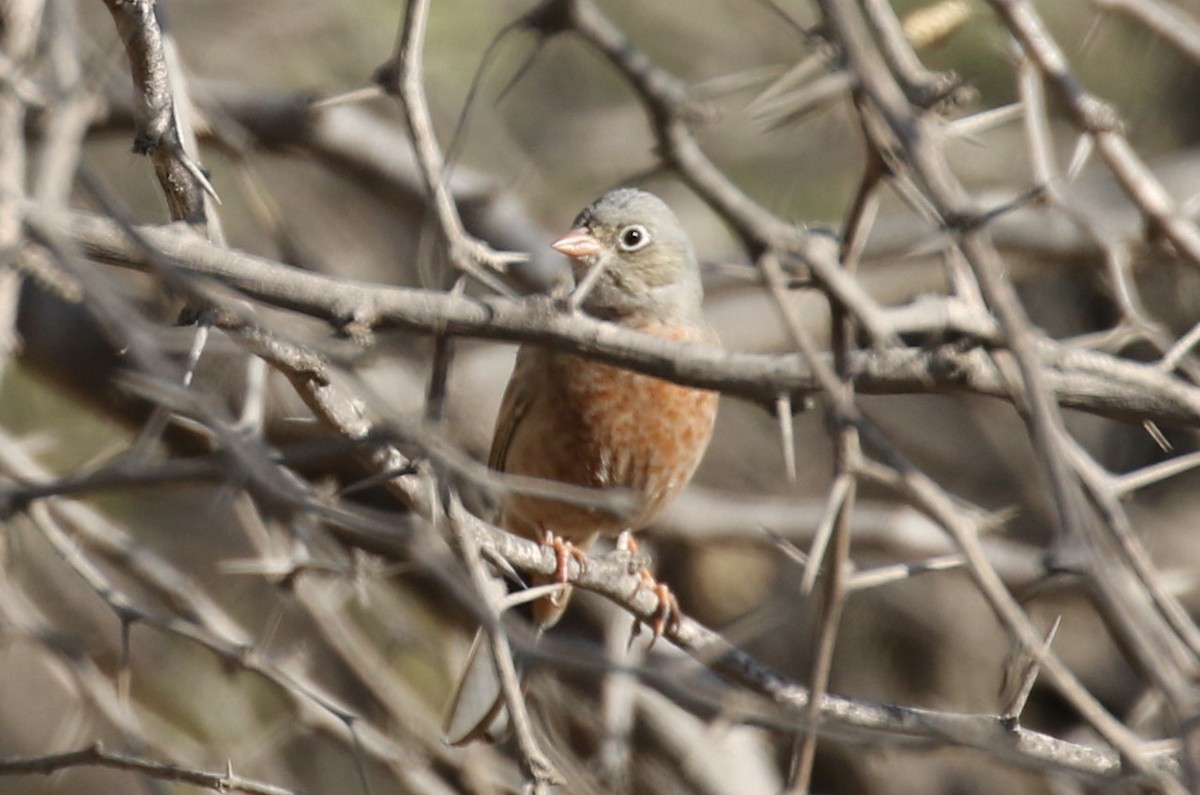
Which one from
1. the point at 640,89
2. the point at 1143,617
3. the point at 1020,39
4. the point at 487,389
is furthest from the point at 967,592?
the point at 1143,617

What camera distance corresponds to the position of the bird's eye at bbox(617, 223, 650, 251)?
6.12 metres

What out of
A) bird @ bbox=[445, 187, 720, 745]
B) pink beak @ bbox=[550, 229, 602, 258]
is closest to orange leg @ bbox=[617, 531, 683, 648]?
bird @ bbox=[445, 187, 720, 745]

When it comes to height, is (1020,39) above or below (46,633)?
above

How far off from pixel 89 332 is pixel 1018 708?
14.8 feet

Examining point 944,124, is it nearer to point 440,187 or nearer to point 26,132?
point 440,187

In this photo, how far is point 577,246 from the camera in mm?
5910

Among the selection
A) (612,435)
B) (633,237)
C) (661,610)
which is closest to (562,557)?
(661,610)

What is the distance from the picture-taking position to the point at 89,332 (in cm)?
646

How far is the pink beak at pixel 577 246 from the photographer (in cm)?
587

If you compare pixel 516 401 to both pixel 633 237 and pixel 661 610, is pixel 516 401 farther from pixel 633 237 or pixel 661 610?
pixel 661 610

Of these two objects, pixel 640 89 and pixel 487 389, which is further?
pixel 487 389

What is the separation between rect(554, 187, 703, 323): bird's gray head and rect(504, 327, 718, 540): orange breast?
45 centimetres

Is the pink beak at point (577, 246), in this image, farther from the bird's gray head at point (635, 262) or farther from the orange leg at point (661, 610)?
the orange leg at point (661, 610)

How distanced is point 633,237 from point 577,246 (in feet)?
1.14
